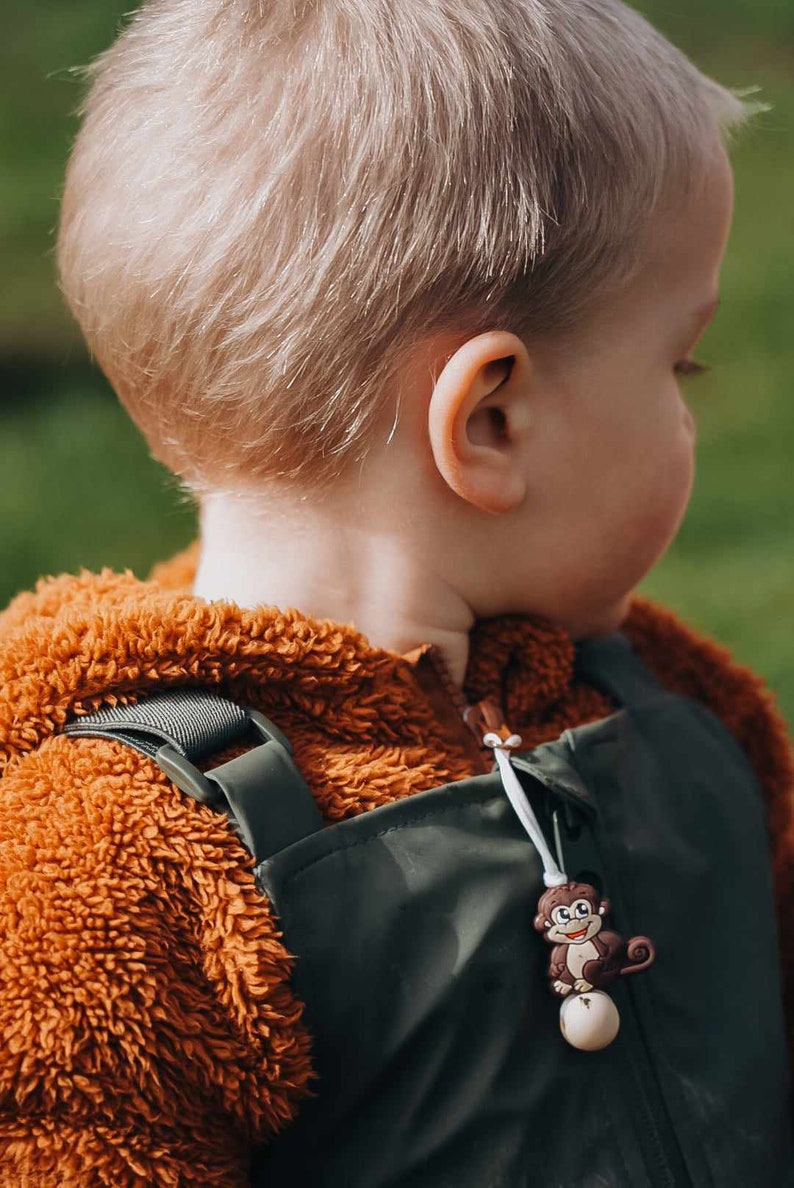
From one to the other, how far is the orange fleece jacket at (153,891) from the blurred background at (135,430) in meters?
0.81

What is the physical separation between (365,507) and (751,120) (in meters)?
0.61

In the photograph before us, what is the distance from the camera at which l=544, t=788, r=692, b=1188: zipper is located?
1.08 m

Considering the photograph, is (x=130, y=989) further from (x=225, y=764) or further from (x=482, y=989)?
(x=482, y=989)

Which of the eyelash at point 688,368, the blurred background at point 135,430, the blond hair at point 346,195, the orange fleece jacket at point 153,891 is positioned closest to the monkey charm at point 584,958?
the orange fleece jacket at point 153,891

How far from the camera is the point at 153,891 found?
0.92 m

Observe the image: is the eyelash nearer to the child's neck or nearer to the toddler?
the toddler

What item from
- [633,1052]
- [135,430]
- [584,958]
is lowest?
[135,430]

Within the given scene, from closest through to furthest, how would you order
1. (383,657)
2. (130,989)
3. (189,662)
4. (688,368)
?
(130,989) → (189,662) → (383,657) → (688,368)

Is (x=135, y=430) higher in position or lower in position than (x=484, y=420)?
lower

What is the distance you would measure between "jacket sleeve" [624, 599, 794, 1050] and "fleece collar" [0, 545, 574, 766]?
395 millimetres

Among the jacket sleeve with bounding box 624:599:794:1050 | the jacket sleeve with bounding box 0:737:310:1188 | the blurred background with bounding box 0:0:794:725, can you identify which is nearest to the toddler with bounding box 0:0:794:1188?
the jacket sleeve with bounding box 0:737:310:1188

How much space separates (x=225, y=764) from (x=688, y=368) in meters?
0.64

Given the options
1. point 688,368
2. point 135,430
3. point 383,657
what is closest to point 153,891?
point 383,657

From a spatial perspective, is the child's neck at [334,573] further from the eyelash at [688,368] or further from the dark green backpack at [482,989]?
the eyelash at [688,368]
